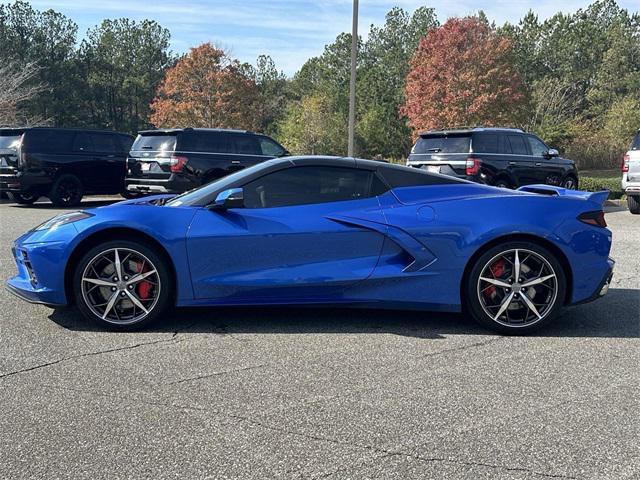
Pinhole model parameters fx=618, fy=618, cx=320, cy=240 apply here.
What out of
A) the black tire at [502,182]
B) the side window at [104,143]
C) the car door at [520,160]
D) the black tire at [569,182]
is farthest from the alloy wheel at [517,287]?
the side window at [104,143]

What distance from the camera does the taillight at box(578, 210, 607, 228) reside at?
4715mm

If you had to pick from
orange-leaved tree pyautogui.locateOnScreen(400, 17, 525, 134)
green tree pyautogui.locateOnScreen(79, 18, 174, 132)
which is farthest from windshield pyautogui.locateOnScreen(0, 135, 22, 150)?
green tree pyautogui.locateOnScreen(79, 18, 174, 132)

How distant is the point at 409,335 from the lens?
15.0 feet

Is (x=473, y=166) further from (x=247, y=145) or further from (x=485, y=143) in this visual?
(x=247, y=145)

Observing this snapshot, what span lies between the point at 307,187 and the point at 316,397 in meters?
1.83

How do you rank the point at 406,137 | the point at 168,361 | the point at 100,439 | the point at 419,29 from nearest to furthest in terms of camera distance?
the point at 100,439
the point at 168,361
the point at 406,137
the point at 419,29

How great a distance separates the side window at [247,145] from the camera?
13500 millimetres

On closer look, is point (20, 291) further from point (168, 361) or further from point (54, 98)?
point (54, 98)

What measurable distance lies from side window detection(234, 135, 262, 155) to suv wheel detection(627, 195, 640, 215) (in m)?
8.09

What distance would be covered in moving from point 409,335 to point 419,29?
63578mm

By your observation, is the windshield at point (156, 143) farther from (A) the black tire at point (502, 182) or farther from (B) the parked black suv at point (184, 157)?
(A) the black tire at point (502, 182)

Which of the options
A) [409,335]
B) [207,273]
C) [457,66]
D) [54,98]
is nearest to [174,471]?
[207,273]

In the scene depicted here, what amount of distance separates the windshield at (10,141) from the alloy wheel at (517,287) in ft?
40.1

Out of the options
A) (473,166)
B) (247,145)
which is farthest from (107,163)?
(473,166)
